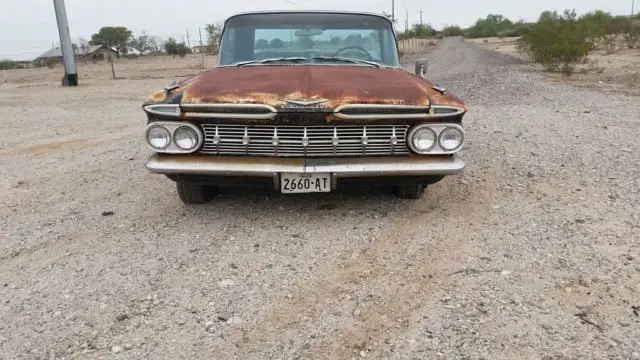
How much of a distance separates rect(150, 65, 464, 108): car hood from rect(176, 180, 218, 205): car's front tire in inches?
30.3

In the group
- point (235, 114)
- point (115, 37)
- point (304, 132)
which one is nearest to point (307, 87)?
point (304, 132)

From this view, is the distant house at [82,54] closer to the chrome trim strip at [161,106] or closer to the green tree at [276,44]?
the green tree at [276,44]

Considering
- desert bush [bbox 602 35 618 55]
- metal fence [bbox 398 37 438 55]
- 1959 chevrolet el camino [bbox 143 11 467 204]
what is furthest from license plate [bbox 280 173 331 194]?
metal fence [bbox 398 37 438 55]

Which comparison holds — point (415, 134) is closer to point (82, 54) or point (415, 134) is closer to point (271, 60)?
point (271, 60)

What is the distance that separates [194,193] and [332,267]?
154 cm

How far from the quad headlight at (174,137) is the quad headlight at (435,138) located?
149 centimetres

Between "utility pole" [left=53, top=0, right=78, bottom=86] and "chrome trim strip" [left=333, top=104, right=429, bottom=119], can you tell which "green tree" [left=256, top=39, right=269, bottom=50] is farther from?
"utility pole" [left=53, top=0, right=78, bottom=86]

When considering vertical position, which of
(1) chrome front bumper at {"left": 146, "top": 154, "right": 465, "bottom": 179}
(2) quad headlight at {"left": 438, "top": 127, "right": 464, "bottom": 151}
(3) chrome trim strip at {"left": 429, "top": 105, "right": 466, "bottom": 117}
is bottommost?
(1) chrome front bumper at {"left": 146, "top": 154, "right": 465, "bottom": 179}

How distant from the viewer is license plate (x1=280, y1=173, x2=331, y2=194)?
12.1 ft

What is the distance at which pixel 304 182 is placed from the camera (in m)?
3.71

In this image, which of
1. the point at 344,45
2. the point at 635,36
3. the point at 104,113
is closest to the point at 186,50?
the point at 635,36

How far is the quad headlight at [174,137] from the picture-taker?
3.70 meters

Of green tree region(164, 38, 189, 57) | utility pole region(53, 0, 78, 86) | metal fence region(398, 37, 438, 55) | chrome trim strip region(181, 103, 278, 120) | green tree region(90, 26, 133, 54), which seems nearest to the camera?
chrome trim strip region(181, 103, 278, 120)

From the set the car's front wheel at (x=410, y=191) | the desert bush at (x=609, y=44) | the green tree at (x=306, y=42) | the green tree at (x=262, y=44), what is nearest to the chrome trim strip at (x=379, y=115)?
the car's front wheel at (x=410, y=191)
